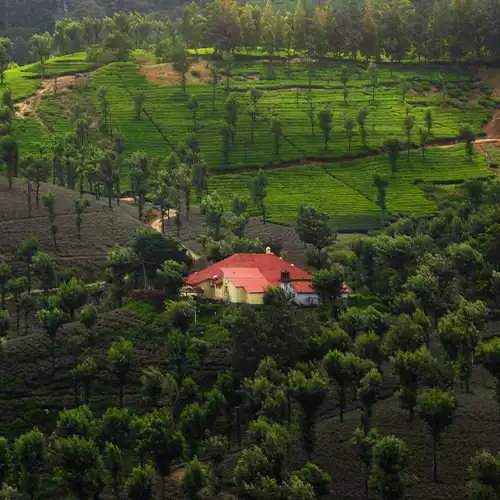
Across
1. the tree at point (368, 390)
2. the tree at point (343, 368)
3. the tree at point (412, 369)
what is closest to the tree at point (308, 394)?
the tree at point (343, 368)

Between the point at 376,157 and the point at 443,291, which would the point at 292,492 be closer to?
the point at 443,291

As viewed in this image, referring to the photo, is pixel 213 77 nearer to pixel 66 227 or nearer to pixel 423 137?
pixel 423 137

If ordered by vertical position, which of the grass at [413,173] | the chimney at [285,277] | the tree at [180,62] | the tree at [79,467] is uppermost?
the tree at [180,62]

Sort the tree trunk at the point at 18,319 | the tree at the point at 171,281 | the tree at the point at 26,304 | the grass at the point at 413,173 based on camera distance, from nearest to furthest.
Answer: the tree trunk at the point at 18,319 < the tree at the point at 26,304 < the tree at the point at 171,281 < the grass at the point at 413,173

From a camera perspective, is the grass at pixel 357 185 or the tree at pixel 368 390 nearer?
the tree at pixel 368 390

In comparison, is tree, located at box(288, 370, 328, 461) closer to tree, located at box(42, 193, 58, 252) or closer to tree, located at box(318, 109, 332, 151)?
tree, located at box(42, 193, 58, 252)

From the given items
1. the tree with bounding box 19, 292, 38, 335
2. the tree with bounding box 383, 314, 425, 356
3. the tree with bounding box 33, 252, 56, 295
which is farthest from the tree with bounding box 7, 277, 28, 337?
the tree with bounding box 383, 314, 425, 356

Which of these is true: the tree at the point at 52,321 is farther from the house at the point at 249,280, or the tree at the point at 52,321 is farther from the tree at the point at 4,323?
the house at the point at 249,280
